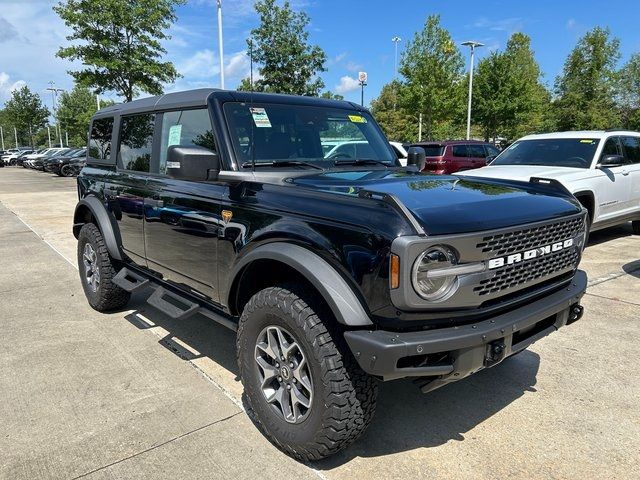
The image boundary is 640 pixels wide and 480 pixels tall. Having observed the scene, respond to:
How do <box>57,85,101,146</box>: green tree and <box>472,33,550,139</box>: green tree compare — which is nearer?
<box>472,33,550,139</box>: green tree

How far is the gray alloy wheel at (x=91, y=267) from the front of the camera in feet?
15.7

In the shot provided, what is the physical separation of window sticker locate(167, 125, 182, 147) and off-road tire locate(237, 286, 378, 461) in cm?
160

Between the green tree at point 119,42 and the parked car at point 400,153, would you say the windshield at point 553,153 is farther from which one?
the green tree at point 119,42

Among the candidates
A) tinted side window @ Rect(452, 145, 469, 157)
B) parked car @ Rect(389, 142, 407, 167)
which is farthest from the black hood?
tinted side window @ Rect(452, 145, 469, 157)

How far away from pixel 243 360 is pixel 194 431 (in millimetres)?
498

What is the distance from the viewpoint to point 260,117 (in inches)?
131

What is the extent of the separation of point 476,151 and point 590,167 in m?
9.70

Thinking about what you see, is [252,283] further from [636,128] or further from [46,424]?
[636,128]

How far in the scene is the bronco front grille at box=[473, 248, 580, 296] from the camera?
2301 millimetres

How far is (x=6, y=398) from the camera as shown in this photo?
10.6 ft

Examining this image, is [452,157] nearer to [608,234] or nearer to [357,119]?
[608,234]

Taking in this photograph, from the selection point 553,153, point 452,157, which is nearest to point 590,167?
point 553,153

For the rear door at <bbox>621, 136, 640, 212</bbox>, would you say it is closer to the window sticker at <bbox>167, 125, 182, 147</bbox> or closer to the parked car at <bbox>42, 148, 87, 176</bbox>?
the window sticker at <bbox>167, 125, 182, 147</bbox>

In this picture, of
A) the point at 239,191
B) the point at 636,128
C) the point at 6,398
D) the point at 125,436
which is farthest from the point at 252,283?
the point at 636,128
